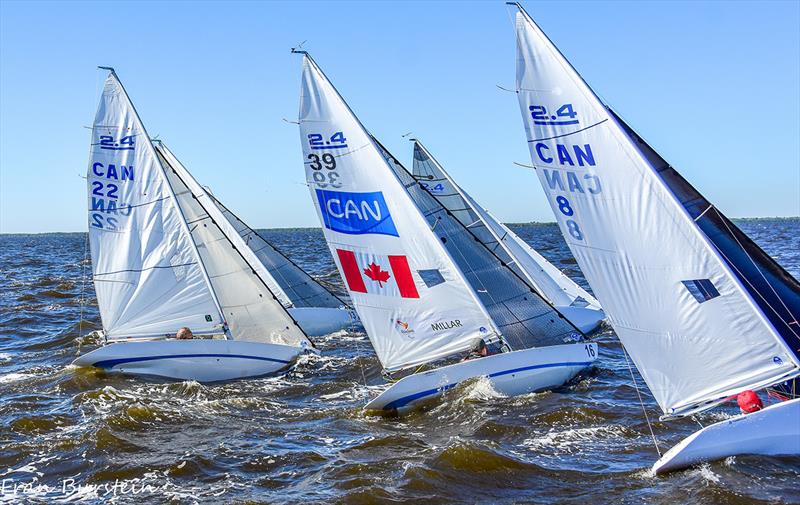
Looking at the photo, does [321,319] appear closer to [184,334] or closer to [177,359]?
[184,334]

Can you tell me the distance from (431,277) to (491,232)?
5.13 meters

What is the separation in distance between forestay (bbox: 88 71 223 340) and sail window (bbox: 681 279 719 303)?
10331mm

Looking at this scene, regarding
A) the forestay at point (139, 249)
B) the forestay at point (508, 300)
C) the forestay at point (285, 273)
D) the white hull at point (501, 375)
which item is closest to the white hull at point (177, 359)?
the forestay at point (139, 249)

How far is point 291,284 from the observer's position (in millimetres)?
24359

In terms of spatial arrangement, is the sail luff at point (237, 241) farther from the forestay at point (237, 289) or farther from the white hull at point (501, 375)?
the white hull at point (501, 375)

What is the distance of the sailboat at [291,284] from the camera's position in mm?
23078

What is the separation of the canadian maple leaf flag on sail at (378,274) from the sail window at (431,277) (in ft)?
0.65

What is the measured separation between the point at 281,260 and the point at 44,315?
8726mm

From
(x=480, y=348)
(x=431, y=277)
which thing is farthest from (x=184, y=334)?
(x=480, y=348)

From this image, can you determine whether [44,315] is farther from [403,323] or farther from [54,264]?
[54,264]

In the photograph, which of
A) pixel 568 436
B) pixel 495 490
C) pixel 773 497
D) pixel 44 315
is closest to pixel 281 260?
pixel 44 315

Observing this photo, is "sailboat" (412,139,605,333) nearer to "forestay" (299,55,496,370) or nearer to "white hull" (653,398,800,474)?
"forestay" (299,55,496,370)

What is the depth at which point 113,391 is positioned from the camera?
49.5ft

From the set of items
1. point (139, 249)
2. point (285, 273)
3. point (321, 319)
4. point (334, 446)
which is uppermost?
point (139, 249)
